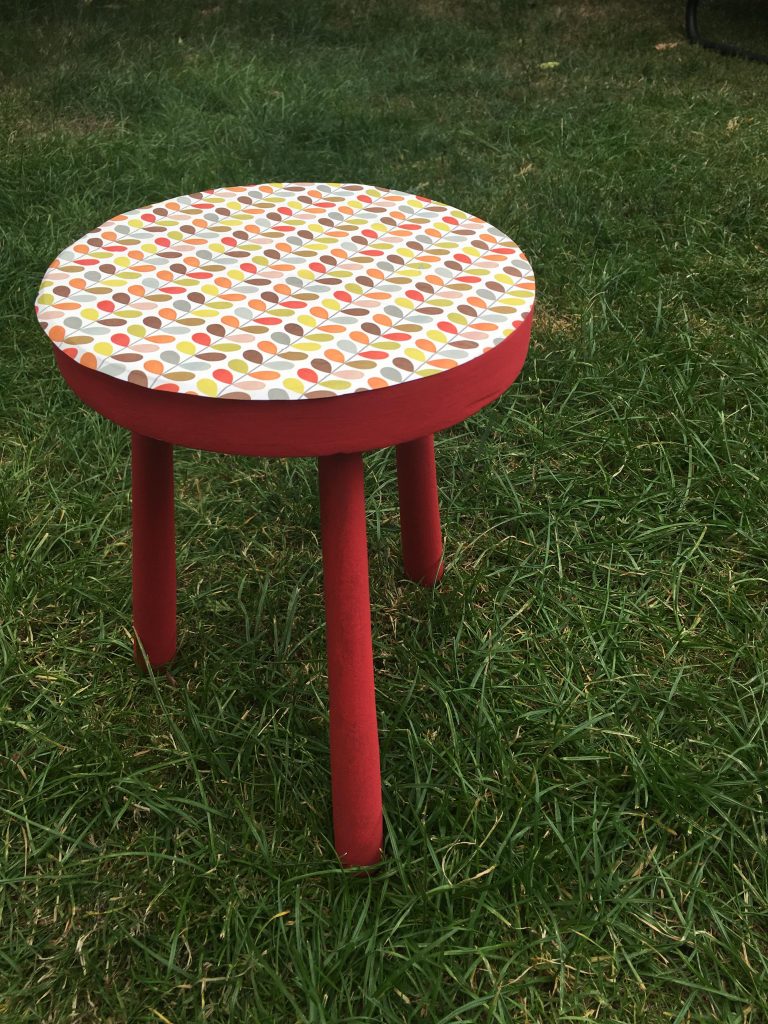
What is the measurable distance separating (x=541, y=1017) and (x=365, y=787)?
0.28 metres

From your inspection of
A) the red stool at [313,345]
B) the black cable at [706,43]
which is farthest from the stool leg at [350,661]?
the black cable at [706,43]

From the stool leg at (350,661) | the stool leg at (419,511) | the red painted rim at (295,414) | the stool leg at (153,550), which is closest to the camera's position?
the red painted rim at (295,414)

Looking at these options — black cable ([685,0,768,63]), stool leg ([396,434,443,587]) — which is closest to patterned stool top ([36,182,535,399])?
stool leg ([396,434,443,587])

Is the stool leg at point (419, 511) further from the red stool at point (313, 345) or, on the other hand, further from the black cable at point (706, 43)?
the black cable at point (706, 43)

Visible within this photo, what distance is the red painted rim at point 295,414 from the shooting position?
88 centimetres

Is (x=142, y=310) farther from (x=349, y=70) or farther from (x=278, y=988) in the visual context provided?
(x=349, y=70)

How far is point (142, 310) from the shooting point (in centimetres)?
101

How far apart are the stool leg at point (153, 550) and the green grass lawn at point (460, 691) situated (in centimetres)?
6

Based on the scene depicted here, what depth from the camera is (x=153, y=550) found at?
1.27 m

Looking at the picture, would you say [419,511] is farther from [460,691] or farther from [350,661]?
[350,661]

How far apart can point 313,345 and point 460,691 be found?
573 millimetres

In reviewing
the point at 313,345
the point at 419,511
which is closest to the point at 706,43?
the point at 419,511

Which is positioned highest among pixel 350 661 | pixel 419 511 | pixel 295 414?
pixel 295 414

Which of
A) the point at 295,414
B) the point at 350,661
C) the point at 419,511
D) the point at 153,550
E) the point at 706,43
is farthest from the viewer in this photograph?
the point at 706,43
